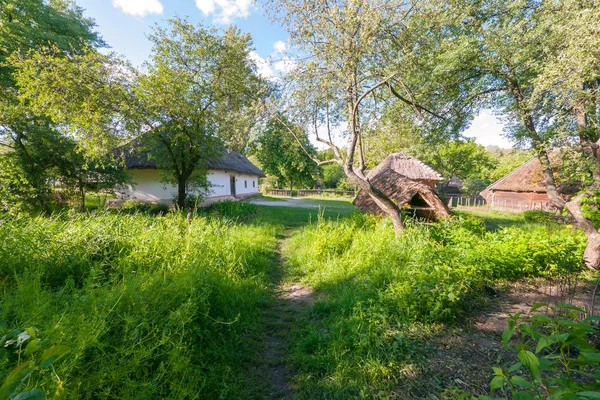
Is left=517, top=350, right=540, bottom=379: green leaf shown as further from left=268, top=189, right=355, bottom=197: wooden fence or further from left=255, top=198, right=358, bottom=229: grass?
left=268, top=189, right=355, bottom=197: wooden fence

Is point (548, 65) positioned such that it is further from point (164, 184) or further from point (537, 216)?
point (164, 184)

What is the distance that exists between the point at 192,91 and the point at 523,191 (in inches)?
923

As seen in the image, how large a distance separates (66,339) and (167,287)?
112 centimetres

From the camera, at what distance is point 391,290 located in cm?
356

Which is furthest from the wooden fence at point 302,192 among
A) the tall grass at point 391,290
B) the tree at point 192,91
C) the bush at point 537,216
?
the tall grass at point 391,290

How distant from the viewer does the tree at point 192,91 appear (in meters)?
9.02

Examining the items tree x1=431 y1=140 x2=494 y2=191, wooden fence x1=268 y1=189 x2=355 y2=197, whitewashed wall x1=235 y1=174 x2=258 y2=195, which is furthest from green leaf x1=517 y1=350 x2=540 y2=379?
wooden fence x1=268 y1=189 x2=355 y2=197

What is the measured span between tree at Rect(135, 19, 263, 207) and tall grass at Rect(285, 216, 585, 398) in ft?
20.1

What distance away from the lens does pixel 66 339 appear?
2.04 m

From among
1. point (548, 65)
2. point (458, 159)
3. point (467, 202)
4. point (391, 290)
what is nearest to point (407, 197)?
point (548, 65)

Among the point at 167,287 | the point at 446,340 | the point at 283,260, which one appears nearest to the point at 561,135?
the point at 446,340

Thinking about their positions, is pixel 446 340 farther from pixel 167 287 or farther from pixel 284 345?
pixel 167 287

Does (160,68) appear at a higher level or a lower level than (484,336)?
higher

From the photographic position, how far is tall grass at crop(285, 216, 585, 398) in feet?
8.74
